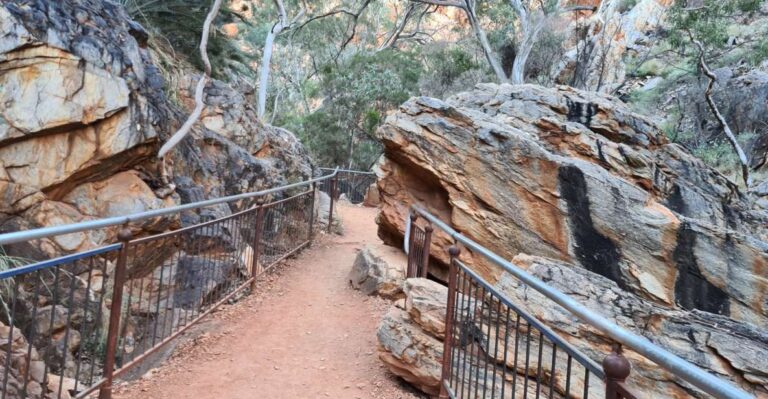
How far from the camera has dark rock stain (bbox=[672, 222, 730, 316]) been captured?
21.8 feet

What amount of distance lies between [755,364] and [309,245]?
7.14 m

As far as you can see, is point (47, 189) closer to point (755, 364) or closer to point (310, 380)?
point (310, 380)

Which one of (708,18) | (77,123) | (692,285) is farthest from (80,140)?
(708,18)

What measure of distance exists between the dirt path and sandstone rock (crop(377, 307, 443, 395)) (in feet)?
0.62

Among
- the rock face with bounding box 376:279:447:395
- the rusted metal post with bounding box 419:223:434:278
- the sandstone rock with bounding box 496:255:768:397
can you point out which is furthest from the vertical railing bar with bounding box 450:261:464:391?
the rusted metal post with bounding box 419:223:434:278

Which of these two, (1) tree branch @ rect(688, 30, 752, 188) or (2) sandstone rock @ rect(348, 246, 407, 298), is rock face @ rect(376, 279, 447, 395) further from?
(1) tree branch @ rect(688, 30, 752, 188)

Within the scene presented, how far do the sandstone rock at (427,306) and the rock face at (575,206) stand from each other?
2164mm

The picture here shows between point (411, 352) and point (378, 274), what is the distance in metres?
2.91

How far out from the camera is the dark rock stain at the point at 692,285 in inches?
262

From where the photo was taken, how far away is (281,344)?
5.17m

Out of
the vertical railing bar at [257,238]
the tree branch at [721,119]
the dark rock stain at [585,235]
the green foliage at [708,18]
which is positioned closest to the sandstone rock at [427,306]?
the vertical railing bar at [257,238]

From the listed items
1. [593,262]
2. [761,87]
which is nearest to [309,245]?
[593,262]

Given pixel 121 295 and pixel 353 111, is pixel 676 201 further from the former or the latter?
pixel 353 111

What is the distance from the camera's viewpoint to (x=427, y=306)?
4469 millimetres
